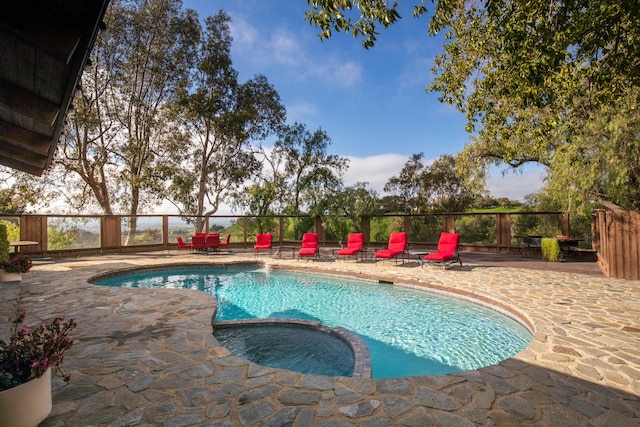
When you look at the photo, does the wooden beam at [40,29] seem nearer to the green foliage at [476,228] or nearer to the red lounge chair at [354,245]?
the red lounge chair at [354,245]

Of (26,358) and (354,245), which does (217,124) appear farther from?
(26,358)

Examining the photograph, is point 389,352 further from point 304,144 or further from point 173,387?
point 304,144

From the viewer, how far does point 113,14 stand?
51.5ft

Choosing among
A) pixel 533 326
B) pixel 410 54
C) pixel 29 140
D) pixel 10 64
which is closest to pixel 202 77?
pixel 410 54

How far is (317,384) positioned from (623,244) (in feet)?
26.0

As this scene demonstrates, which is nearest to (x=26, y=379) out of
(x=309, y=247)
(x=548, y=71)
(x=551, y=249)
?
(x=548, y=71)

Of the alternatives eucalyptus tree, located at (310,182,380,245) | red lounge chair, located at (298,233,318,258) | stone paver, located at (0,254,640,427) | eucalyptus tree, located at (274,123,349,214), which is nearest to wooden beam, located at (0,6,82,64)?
stone paver, located at (0,254,640,427)

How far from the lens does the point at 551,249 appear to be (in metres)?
9.82

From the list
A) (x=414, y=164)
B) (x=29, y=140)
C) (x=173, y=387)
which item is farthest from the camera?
(x=414, y=164)

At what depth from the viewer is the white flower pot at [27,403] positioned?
1.90 metres

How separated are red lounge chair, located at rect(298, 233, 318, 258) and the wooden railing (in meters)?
3.14

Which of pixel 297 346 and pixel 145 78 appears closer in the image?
pixel 297 346

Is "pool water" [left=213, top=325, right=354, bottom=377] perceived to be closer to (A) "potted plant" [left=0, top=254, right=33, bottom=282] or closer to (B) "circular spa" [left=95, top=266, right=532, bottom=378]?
(B) "circular spa" [left=95, top=266, right=532, bottom=378]

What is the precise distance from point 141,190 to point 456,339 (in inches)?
750
